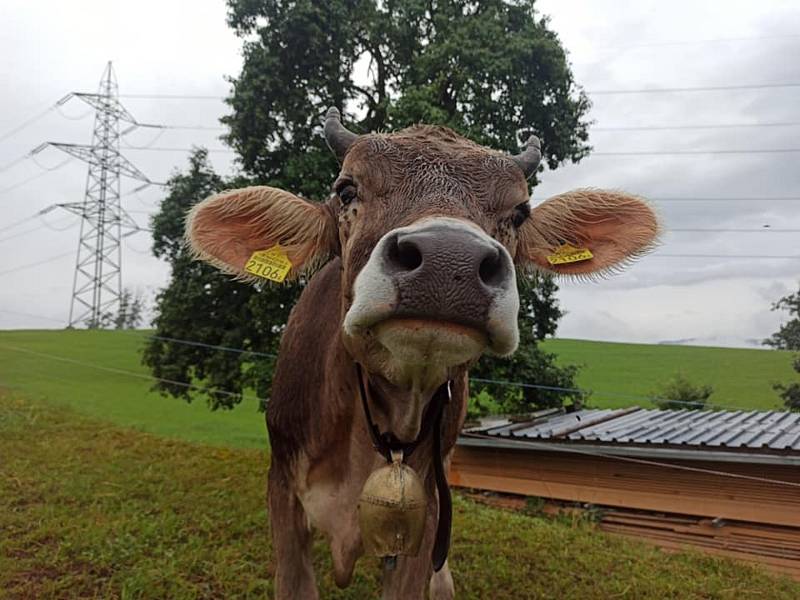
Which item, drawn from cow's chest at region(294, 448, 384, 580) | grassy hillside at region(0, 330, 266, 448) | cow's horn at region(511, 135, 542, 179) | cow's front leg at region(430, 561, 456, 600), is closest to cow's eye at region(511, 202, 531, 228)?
cow's horn at region(511, 135, 542, 179)

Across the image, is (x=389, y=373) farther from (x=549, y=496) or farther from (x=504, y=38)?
(x=504, y=38)

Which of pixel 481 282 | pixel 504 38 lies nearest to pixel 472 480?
pixel 504 38

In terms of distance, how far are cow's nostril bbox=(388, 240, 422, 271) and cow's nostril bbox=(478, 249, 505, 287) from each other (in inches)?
7.0

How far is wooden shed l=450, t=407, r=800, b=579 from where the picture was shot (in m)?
5.72

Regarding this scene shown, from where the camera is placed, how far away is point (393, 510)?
6.95 ft

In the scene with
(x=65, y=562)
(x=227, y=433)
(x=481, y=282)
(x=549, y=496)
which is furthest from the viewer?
(x=227, y=433)

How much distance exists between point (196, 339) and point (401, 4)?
19.1ft

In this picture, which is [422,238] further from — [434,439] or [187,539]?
[187,539]

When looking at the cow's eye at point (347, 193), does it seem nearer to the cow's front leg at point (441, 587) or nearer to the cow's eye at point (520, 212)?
the cow's eye at point (520, 212)

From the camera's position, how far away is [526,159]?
97.6 inches

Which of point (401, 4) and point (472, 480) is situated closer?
point (472, 480)

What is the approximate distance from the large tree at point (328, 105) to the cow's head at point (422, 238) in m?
4.75

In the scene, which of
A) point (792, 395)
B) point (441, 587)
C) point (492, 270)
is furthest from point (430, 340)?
point (792, 395)

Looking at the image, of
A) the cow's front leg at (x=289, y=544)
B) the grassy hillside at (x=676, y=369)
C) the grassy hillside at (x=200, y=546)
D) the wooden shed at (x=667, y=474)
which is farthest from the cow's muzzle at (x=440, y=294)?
the grassy hillside at (x=676, y=369)
